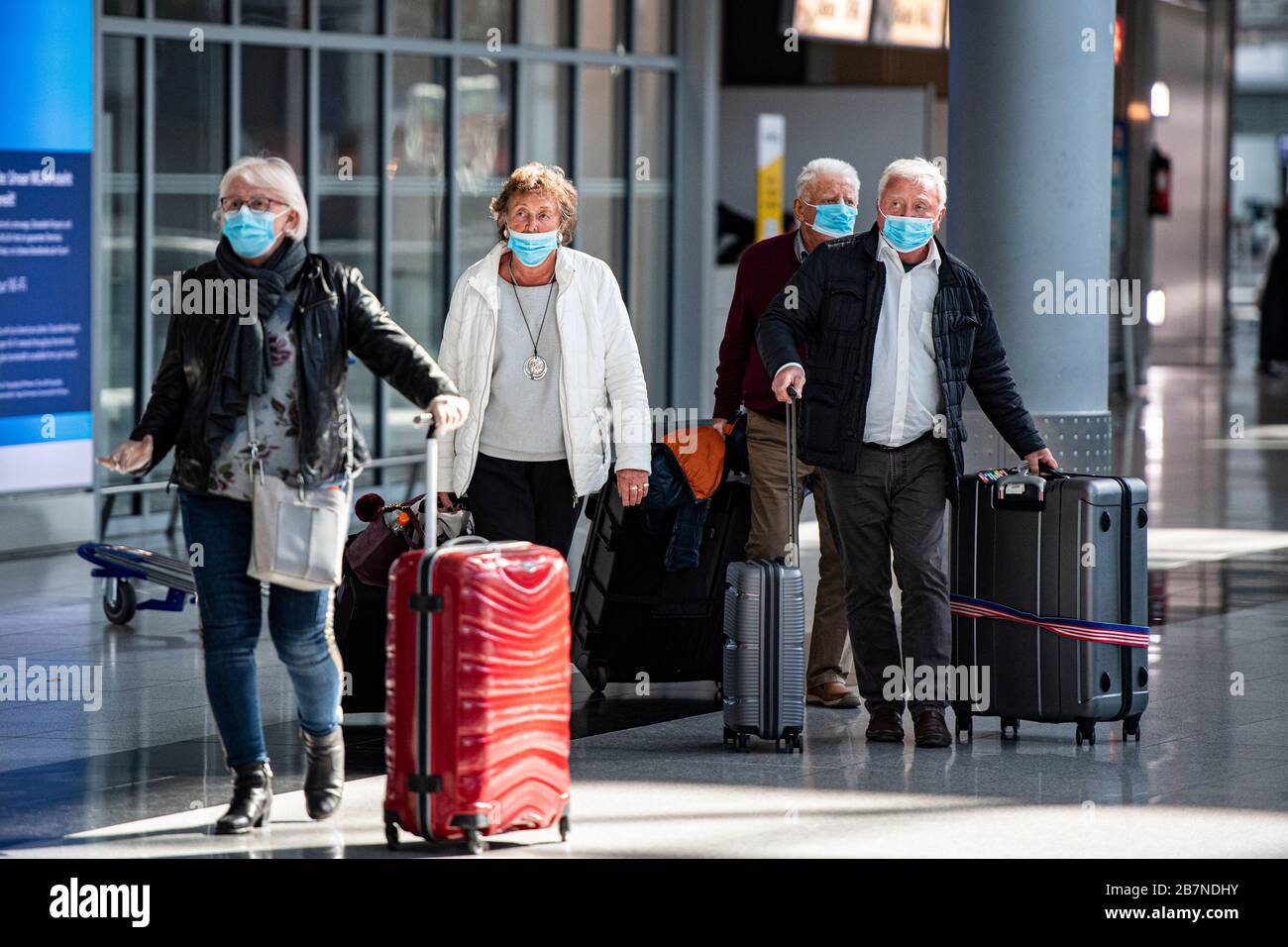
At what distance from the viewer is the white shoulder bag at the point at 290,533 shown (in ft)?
17.6

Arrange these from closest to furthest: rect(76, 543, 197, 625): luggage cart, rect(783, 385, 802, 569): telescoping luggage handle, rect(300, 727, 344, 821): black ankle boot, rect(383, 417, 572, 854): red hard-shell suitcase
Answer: rect(383, 417, 572, 854): red hard-shell suitcase, rect(300, 727, 344, 821): black ankle boot, rect(783, 385, 802, 569): telescoping luggage handle, rect(76, 543, 197, 625): luggage cart

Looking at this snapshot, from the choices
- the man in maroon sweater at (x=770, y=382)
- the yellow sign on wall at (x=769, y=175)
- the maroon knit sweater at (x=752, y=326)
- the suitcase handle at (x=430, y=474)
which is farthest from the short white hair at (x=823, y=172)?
the yellow sign on wall at (x=769, y=175)

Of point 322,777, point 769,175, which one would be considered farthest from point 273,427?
point 769,175

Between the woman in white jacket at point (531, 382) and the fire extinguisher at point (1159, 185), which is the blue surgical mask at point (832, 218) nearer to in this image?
the woman in white jacket at point (531, 382)

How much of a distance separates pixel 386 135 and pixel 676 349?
3345mm

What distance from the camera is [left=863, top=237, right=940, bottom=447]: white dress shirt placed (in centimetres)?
662

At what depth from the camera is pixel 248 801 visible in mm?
5633

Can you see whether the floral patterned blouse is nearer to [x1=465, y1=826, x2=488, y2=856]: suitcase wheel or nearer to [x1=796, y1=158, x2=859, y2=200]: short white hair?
[x1=465, y1=826, x2=488, y2=856]: suitcase wheel

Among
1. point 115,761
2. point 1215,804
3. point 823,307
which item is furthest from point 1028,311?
point 115,761

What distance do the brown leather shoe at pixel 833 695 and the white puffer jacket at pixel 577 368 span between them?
4.72ft

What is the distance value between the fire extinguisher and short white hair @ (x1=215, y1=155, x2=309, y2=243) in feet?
65.5

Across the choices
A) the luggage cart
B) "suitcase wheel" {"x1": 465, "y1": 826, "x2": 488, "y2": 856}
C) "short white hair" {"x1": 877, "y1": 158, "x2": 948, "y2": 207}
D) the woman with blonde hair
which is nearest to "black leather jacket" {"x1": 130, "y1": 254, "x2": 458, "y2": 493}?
the woman with blonde hair

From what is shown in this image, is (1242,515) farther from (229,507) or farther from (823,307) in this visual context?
(229,507)

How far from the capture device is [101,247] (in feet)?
40.0
